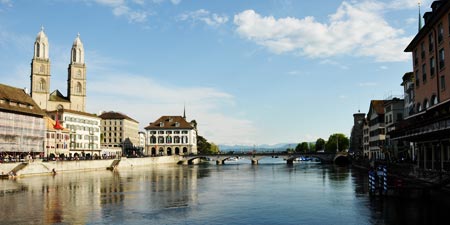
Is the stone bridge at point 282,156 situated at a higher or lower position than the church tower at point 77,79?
lower

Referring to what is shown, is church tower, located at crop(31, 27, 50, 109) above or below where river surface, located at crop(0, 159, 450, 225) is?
above

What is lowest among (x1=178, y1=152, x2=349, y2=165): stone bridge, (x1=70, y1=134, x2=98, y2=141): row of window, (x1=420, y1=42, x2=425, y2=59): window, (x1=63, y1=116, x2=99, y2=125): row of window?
(x1=178, y1=152, x2=349, y2=165): stone bridge

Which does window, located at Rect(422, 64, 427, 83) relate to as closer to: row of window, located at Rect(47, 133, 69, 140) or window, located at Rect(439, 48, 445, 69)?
window, located at Rect(439, 48, 445, 69)

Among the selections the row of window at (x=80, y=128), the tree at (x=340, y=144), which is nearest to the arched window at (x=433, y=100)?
the row of window at (x=80, y=128)

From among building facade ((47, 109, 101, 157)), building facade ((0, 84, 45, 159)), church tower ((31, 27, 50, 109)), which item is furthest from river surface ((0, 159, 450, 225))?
church tower ((31, 27, 50, 109))

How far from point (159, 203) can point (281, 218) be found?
12116 millimetres

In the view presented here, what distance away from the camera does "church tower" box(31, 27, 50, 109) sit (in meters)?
160

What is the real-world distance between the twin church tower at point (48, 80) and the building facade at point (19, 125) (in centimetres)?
6490

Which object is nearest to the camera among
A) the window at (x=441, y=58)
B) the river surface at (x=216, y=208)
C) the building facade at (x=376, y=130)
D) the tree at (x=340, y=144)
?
the river surface at (x=216, y=208)

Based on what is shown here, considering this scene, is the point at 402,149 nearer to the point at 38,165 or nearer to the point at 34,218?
the point at 38,165

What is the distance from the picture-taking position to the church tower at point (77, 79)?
17150 centimetres

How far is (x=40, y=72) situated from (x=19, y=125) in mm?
79391

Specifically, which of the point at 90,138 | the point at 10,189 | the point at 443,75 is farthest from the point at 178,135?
the point at 443,75

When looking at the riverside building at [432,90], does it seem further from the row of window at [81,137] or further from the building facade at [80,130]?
the row of window at [81,137]
